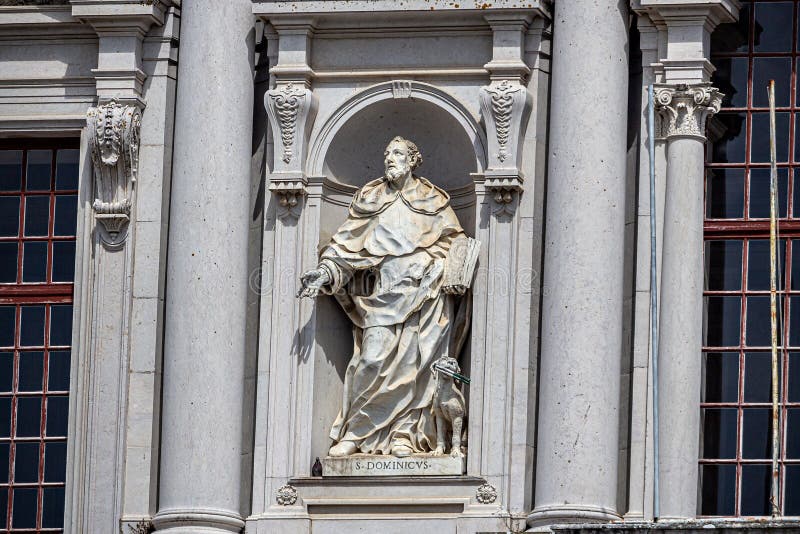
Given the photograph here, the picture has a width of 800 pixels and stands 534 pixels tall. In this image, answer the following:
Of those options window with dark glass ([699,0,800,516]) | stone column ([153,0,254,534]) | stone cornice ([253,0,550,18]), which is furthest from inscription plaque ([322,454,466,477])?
stone cornice ([253,0,550,18])

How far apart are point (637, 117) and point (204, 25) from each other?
167 inches

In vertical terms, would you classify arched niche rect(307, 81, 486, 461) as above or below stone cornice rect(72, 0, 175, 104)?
below

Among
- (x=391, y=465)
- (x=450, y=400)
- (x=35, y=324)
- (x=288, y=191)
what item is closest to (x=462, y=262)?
(x=450, y=400)

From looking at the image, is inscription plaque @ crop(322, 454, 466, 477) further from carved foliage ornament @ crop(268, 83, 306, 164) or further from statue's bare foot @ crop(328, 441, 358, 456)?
carved foliage ornament @ crop(268, 83, 306, 164)

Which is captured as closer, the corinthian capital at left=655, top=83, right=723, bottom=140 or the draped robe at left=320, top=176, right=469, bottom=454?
the corinthian capital at left=655, top=83, right=723, bottom=140

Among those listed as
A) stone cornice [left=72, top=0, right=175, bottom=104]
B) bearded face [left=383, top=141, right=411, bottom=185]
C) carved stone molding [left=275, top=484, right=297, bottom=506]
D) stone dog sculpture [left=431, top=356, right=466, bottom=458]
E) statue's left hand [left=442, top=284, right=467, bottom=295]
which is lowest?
carved stone molding [left=275, top=484, right=297, bottom=506]

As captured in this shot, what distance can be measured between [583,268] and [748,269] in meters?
1.70

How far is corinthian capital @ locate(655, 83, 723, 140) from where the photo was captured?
2602 cm

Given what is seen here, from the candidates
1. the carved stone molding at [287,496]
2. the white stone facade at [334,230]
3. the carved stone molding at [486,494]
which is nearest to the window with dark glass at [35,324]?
the white stone facade at [334,230]

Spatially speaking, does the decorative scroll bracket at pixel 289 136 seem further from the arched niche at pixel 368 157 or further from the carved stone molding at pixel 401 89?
the carved stone molding at pixel 401 89

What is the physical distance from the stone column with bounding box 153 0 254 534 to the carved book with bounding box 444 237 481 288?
198 cm

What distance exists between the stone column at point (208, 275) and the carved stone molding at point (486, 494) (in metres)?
2.26

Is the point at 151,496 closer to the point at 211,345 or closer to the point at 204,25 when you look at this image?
the point at 211,345

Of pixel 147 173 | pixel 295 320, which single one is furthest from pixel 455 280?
pixel 147 173
